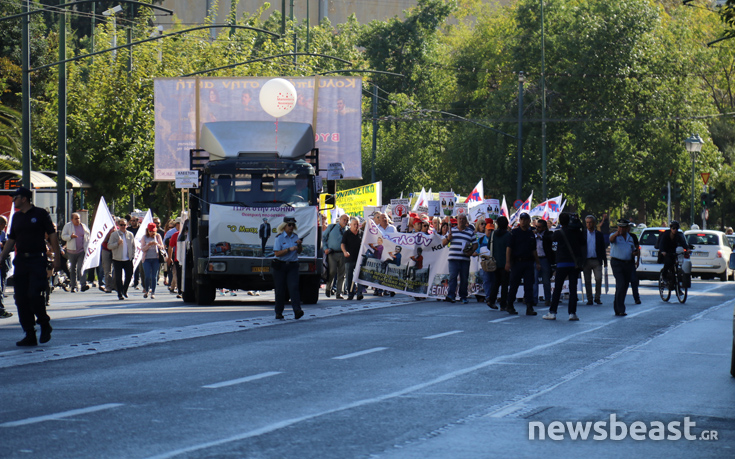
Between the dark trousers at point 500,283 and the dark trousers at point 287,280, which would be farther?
the dark trousers at point 500,283

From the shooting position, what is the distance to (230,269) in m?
21.1

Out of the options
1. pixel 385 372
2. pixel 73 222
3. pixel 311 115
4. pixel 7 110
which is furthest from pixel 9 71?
pixel 385 372

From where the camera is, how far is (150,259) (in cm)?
2552

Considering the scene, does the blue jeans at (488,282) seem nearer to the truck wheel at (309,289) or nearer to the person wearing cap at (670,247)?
the truck wheel at (309,289)

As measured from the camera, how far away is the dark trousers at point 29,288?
531 inches

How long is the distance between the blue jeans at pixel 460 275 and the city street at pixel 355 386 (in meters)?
3.68

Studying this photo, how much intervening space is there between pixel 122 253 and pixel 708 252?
64.5 ft

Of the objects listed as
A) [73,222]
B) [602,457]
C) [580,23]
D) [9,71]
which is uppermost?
[580,23]

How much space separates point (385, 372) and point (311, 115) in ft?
40.5

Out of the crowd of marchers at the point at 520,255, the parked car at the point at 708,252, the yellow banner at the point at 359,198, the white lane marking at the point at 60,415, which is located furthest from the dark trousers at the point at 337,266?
the white lane marking at the point at 60,415

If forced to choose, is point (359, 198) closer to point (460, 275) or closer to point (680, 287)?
point (680, 287)

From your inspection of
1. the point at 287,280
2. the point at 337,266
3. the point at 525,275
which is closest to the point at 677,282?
the point at 525,275

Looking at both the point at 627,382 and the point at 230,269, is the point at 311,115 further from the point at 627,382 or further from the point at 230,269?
the point at 627,382

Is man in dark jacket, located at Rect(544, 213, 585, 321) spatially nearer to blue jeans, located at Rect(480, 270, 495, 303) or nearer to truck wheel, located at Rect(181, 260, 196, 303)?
blue jeans, located at Rect(480, 270, 495, 303)
